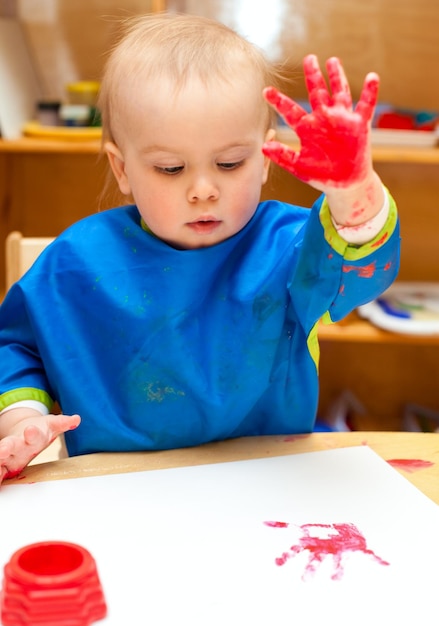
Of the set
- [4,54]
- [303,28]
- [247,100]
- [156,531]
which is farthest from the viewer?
[303,28]

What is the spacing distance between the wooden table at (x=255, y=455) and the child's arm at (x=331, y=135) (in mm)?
284

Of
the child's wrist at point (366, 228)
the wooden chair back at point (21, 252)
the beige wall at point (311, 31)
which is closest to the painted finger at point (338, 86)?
the child's wrist at point (366, 228)

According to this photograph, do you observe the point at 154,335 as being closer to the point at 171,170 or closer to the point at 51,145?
the point at 171,170

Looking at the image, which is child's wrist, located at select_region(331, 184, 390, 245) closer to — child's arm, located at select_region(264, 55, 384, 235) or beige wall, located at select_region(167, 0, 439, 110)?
child's arm, located at select_region(264, 55, 384, 235)

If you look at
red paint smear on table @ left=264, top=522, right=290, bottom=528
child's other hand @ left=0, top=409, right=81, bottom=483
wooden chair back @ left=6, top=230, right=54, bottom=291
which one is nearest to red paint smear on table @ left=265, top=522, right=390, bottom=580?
red paint smear on table @ left=264, top=522, right=290, bottom=528

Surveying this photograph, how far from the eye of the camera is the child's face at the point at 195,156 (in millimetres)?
837

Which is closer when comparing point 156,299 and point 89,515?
point 89,515

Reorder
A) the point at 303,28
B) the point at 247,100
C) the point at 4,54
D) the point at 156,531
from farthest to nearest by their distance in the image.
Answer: the point at 303,28 < the point at 4,54 < the point at 247,100 < the point at 156,531

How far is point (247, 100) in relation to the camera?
0.86 metres

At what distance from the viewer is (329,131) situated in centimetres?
72

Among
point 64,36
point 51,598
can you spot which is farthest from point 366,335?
point 51,598

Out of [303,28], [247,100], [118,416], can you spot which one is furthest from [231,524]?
[303,28]

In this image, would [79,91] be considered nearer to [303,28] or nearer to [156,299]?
[303,28]

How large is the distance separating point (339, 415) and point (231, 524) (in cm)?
166
